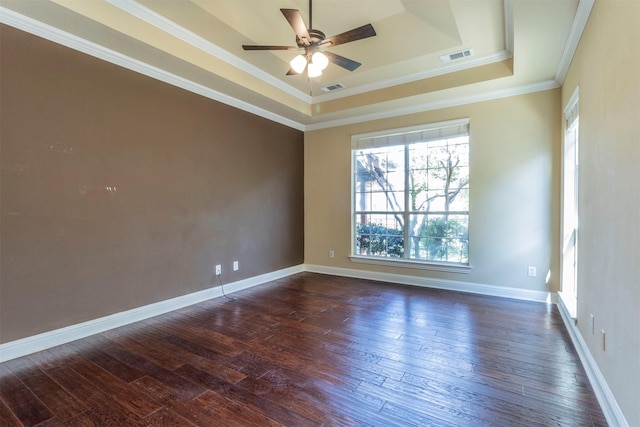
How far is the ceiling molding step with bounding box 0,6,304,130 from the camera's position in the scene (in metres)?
2.31

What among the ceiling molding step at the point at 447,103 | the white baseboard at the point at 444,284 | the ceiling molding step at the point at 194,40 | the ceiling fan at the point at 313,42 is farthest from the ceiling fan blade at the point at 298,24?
the white baseboard at the point at 444,284

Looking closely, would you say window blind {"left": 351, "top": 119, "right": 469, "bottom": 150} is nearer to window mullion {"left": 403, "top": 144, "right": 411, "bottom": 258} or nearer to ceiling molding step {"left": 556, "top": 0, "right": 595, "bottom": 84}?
window mullion {"left": 403, "top": 144, "right": 411, "bottom": 258}

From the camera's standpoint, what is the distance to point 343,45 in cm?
325

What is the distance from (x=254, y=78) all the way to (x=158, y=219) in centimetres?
211

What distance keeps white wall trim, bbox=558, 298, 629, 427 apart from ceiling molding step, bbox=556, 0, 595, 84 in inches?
96.2

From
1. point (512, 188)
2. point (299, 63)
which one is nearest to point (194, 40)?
point (299, 63)

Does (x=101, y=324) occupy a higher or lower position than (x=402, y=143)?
lower

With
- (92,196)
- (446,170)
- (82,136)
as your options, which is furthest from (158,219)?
(446,170)

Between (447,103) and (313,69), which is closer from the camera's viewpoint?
(313,69)

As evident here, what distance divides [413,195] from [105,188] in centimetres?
389

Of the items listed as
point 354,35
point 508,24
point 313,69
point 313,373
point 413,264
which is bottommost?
point 313,373

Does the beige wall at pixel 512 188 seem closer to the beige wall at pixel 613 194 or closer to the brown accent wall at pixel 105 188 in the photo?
the beige wall at pixel 613 194

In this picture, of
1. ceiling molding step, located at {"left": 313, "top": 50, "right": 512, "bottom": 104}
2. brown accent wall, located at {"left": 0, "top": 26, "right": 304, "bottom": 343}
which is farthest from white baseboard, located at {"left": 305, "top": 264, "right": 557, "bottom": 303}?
ceiling molding step, located at {"left": 313, "top": 50, "right": 512, "bottom": 104}

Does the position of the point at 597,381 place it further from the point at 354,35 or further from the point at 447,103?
the point at 447,103
